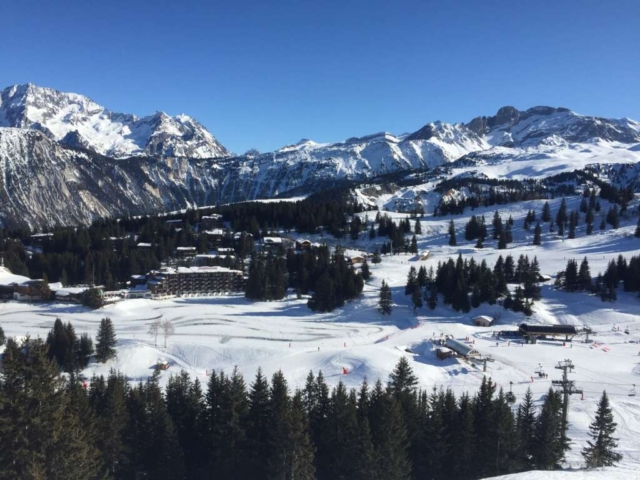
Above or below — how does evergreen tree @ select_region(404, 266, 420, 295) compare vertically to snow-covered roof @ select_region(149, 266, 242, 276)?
below

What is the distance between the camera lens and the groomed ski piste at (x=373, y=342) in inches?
1849

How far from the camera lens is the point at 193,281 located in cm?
8719

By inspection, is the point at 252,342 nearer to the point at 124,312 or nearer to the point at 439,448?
the point at 124,312

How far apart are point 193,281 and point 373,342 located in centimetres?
4041

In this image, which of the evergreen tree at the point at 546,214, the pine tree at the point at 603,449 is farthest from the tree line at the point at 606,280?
the evergreen tree at the point at 546,214

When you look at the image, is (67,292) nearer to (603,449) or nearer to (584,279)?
(603,449)

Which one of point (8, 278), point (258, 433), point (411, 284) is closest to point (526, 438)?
point (258, 433)

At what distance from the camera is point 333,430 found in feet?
92.9

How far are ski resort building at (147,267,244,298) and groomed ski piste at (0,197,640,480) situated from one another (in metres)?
4.25

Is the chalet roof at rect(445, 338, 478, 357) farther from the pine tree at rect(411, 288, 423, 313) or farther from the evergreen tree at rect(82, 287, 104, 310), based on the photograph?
the evergreen tree at rect(82, 287, 104, 310)

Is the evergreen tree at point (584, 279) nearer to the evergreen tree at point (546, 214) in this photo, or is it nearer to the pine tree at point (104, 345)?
the evergreen tree at point (546, 214)

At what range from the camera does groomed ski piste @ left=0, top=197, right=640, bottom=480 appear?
154ft

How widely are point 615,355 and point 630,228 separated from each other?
8122 centimetres

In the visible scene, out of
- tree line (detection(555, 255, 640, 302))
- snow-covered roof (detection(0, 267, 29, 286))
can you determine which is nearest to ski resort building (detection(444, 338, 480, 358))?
tree line (detection(555, 255, 640, 302))
